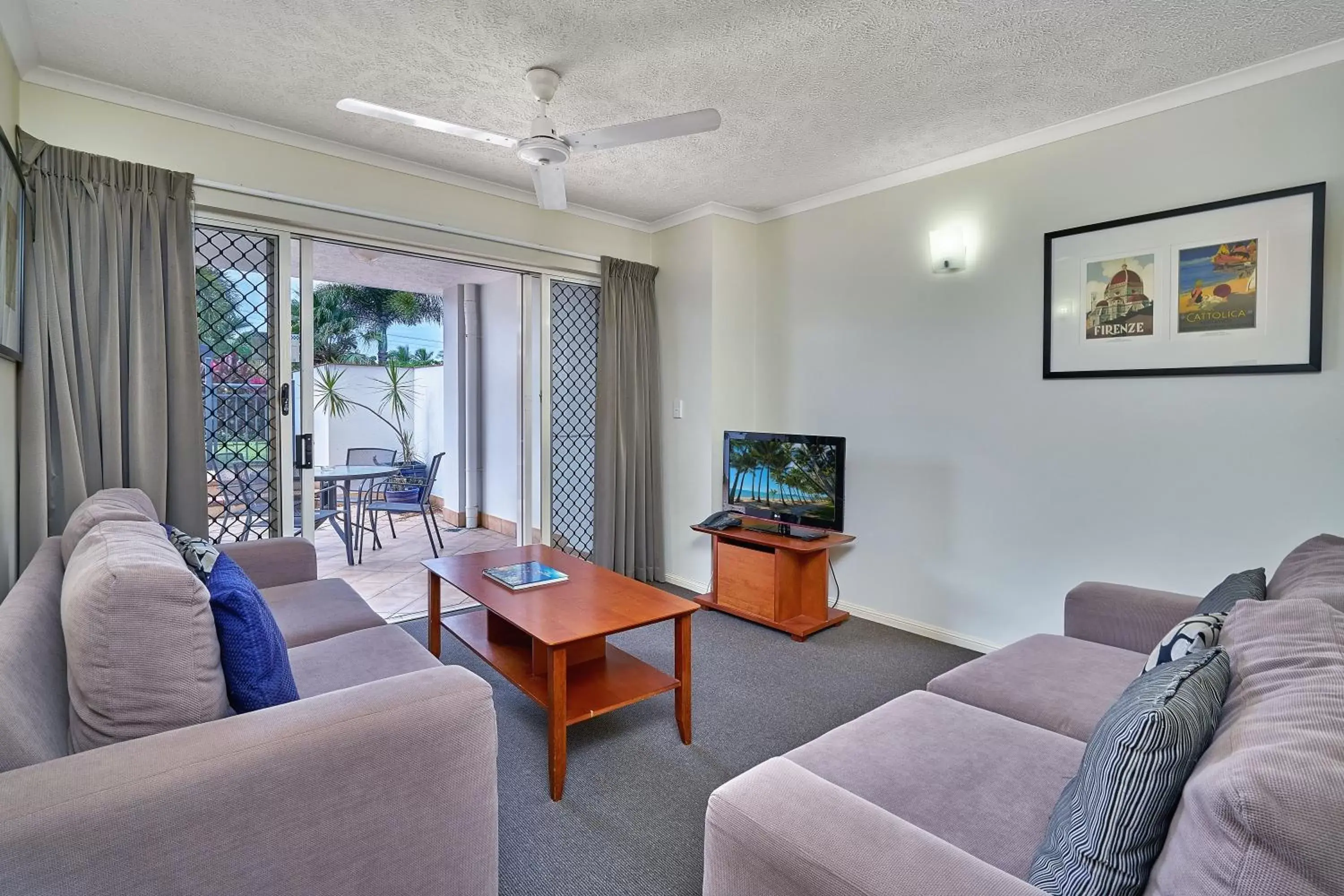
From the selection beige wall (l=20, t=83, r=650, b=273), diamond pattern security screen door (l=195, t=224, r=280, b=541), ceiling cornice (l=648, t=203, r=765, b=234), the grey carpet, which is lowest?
the grey carpet

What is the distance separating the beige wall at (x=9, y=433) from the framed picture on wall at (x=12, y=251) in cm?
10

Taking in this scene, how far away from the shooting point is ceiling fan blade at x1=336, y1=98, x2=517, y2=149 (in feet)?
6.81

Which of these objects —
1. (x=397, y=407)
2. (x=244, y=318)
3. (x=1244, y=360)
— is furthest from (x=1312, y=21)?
(x=397, y=407)

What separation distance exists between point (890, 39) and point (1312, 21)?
1339 mm

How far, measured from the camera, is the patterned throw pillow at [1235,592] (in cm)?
156

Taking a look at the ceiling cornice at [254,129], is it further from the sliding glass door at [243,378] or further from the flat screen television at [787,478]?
the flat screen television at [787,478]

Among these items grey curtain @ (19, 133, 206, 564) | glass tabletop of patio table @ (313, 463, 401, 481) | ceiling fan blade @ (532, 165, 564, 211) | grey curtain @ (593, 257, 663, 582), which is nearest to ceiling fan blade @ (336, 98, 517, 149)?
ceiling fan blade @ (532, 165, 564, 211)

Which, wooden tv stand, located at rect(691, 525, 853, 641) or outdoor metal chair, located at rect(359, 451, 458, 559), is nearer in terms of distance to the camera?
wooden tv stand, located at rect(691, 525, 853, 641)

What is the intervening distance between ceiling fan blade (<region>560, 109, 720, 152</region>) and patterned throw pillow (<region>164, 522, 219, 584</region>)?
5.68 ft

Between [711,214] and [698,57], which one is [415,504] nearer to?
[711,214]

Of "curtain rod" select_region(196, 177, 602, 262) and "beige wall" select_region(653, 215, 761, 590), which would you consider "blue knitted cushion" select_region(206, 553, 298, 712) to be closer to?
"curtain rod" select_region(196, 177, 602, 262)

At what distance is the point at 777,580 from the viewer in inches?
135

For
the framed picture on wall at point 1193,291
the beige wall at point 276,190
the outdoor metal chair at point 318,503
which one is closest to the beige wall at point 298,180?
the beige wall at point 276,190

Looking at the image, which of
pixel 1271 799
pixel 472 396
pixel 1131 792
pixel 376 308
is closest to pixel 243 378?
pixel 472 396
